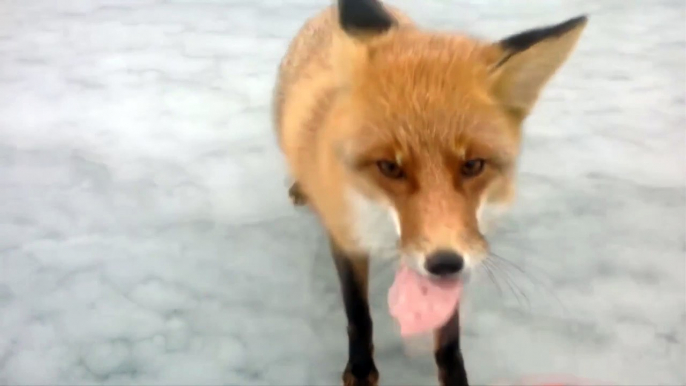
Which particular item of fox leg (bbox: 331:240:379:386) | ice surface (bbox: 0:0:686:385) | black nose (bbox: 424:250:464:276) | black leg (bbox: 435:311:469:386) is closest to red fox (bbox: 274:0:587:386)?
black nose (bbox: 424:250:464:276)

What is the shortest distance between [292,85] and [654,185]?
1.21 m

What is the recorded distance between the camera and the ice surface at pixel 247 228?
→ 5.11 feet

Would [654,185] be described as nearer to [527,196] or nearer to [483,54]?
[527,196]

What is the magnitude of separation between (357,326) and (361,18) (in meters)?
0.69

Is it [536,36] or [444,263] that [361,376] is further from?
[536,36]

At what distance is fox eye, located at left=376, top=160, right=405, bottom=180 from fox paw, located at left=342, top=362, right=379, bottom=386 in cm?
60

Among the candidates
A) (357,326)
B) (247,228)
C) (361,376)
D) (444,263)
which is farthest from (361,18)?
(247,228)

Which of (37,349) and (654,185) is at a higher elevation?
(654,185)

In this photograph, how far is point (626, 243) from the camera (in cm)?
181

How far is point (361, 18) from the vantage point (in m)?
1.18

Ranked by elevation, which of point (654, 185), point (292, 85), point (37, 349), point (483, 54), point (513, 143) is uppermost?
point (483, 54)

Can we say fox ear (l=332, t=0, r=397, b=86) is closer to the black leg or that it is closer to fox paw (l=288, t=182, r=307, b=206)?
the black leg

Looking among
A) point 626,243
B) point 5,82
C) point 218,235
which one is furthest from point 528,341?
point 5,82

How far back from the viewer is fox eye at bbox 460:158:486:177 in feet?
3.39
